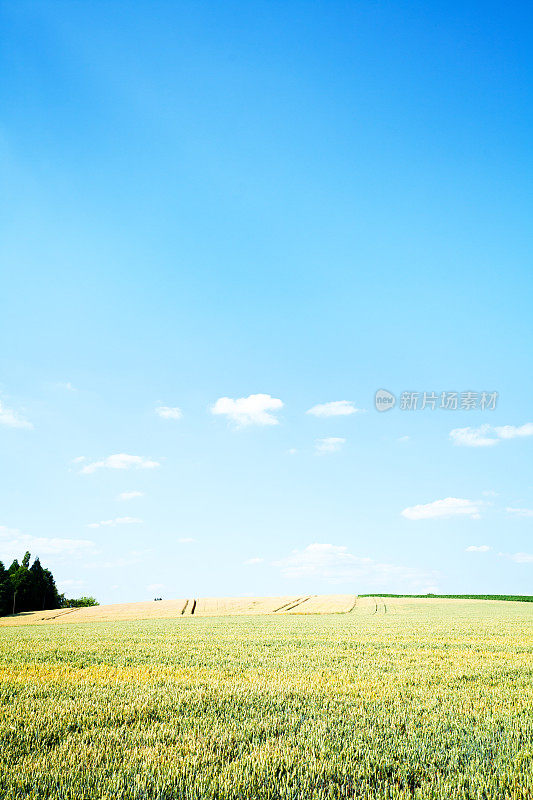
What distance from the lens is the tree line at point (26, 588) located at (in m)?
82.9

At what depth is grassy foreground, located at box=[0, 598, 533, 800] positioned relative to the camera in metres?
5.17

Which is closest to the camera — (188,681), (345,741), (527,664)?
(345,741)

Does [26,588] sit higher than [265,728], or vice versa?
[265,728]

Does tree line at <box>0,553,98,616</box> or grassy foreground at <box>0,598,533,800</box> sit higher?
grassy foreground at <box>0,598,533,800</box>

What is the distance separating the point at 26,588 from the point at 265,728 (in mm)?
97329

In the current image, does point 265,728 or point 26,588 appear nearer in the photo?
point 265,728

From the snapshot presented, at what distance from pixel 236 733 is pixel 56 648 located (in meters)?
11.6

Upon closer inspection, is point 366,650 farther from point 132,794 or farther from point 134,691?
point 132,794

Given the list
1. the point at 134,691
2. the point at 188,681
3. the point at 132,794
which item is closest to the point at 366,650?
the point at 188,681

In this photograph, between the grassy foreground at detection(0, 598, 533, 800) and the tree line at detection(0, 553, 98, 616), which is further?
the tree line at detection(0, 553, 98, 616)

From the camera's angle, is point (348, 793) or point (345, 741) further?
point (345, 741)

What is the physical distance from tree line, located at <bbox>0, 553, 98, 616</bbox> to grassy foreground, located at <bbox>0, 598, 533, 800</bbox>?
83.9 m

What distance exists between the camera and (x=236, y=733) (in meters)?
6.54

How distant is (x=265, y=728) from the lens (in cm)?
677
